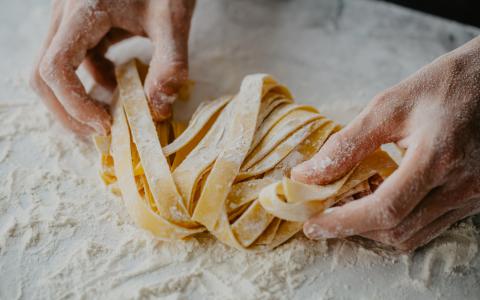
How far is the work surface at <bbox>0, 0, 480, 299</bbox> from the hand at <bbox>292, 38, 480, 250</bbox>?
133mm

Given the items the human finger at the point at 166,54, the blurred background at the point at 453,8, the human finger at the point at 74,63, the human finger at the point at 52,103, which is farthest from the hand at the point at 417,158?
the blurred background at the point at 453,8

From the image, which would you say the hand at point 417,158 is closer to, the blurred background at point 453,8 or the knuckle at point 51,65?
the knuckle at point 51,65

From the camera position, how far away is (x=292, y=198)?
1.42 m

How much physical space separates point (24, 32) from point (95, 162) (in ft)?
3.50

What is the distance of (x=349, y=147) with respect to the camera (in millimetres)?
1480

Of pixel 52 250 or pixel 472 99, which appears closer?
pixel 472 99

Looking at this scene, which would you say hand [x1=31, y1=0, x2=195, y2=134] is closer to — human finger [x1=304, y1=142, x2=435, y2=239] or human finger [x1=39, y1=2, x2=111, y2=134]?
human finger [x1=39, y1=2, x2=111, y2=134]

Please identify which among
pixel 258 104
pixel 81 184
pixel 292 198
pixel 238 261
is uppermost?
pixel 258 104

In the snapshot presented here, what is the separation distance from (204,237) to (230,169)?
26 cm

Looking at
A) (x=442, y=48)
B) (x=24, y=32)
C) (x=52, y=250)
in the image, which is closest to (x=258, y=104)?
(x=52, y=250)

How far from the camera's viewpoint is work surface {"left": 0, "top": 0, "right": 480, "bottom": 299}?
1.52 metres

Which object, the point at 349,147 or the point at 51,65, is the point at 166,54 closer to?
the point at 51,65

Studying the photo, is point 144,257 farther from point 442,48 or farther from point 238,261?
point 442,48

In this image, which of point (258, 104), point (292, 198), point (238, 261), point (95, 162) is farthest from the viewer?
point (95, 162)
